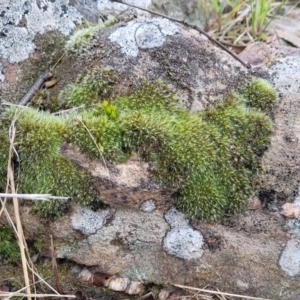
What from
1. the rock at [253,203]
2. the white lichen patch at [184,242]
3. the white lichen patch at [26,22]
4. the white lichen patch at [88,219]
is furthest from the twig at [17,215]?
the rock at [253,203]

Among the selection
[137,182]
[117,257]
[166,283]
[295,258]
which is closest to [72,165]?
[137,182]

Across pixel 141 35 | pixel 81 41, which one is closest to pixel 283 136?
pixel 141 35

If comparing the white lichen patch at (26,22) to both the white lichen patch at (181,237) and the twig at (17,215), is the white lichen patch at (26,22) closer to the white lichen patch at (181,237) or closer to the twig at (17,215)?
the twig at (17,215)

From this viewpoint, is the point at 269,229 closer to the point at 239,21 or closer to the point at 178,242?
the point at 178,242

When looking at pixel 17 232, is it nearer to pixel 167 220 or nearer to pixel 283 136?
pixel 167 220

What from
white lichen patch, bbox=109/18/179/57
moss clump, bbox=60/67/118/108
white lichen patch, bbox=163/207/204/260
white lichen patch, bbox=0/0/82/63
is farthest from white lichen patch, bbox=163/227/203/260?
white lichen patch, bbox=0/0/82/63

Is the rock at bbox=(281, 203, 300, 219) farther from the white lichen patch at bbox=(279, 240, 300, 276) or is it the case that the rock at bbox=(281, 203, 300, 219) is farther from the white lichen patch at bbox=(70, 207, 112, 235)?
the white lichen patch at bbox=(70, 207, 112, 235)
